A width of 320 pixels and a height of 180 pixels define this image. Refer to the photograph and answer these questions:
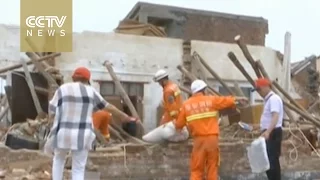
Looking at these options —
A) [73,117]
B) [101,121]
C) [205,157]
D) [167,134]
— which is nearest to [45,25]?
[101,121]

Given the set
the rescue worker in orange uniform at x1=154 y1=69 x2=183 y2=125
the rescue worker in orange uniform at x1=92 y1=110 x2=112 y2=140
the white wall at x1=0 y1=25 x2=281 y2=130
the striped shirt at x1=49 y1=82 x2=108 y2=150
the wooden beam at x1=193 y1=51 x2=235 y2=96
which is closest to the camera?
the striped shirt at x1=49 y1=82 x2=108 y2=150

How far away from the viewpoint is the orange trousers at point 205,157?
7.05m

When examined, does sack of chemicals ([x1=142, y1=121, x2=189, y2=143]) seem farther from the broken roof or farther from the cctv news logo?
the broken roof

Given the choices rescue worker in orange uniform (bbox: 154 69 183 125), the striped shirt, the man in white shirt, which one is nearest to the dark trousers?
the man in white shirt

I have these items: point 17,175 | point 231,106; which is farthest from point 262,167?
point 17,175

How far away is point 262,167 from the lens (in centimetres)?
755

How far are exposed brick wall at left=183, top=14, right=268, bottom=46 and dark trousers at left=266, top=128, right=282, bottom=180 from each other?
40.4ft

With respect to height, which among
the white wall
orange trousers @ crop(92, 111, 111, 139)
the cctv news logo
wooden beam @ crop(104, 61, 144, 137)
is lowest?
orange trousers @ crop(92, 111, 111, 139)

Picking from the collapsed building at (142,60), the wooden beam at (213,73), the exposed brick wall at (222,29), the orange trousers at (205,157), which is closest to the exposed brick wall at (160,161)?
the collapsed building at (142,60)

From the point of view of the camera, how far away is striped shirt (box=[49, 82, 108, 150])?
6223 millimetres

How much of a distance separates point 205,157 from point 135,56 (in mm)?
8765

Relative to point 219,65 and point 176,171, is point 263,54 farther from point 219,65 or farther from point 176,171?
point 176,171

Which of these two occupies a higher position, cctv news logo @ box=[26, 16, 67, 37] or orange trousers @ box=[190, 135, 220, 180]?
cctv news logo @ box=[26, 16, 67, 37]

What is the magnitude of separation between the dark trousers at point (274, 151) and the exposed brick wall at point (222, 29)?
12313mm
